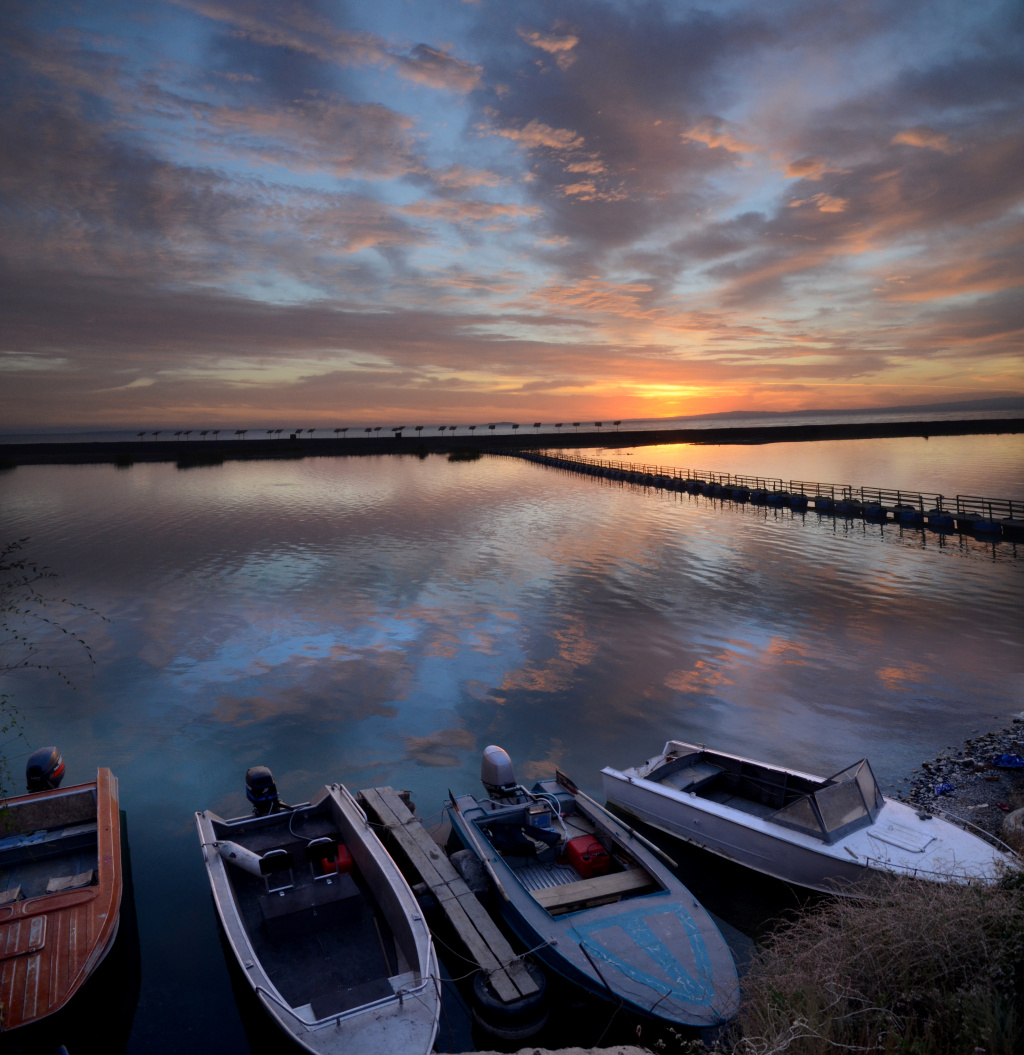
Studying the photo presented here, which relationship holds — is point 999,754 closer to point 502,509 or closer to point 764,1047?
point 764,1047

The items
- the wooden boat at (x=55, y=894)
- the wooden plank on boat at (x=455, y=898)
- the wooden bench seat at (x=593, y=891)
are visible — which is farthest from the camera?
the wooden bench seat at (x=593, y=891)

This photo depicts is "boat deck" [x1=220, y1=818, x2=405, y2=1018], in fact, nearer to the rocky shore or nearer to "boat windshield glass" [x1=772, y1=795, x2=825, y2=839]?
"boat windshield glass" [x1=772, y1=795, x2=825, y2=839]

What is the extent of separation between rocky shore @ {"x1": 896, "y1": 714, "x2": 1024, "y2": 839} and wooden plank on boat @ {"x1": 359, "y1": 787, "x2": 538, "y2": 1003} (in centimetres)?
895

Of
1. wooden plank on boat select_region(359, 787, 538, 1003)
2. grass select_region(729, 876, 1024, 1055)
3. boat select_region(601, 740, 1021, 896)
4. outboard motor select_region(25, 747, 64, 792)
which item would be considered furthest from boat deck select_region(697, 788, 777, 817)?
outboard motor select_region(25, 747, 64, 792)

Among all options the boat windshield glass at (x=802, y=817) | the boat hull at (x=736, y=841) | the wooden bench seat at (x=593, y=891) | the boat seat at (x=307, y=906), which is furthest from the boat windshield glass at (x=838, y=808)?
the boat seat at (x=307, y=906)

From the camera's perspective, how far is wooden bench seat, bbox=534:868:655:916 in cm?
941

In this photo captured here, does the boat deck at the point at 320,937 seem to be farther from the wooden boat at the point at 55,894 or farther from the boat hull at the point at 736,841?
the boat hull at the point at 736,841

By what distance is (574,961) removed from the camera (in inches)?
328

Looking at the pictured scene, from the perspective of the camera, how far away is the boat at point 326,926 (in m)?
7.29

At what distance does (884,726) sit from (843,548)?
27.8 metres

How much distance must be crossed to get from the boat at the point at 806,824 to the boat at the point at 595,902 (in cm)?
161

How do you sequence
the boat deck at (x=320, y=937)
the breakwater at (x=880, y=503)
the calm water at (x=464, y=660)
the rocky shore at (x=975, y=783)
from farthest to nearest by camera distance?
the breakwater at (x=880, y=503)
the calm water at (x=464, y=660)
the rocky shore at (x=975, y=783)
the boat deck at (x=320, y=937)

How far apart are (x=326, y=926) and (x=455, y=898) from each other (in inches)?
74.5

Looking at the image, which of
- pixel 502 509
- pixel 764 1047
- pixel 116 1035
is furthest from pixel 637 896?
pixel 502 509
